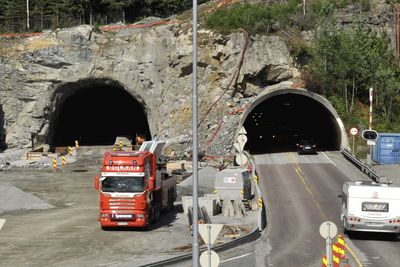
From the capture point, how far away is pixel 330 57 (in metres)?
60.8

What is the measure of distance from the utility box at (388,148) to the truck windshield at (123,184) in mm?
28977

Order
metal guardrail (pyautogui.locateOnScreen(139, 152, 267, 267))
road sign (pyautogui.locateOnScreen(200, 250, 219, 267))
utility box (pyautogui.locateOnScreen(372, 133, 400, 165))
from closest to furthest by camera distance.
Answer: road sign (pyautogui.locateOnScreen(200, 250, 219, 267)), metal guardrail (pyautogui.locateOnScreen(139, 152, 267, 267)), utility box (pyautogui.locateOnScreen(372, 133, 400, 165))

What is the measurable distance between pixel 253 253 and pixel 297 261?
229 centimetres

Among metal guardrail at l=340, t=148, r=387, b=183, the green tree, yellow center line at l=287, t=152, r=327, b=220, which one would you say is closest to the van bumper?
yellow center line at l=287, t=152, r=327, b=220

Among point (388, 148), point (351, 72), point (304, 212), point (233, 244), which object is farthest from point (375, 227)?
point (351, 72)

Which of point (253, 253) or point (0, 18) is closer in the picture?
point (253, 253)

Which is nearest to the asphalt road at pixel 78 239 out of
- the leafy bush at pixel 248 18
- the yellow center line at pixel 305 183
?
the yellow center line at pixel 305 183

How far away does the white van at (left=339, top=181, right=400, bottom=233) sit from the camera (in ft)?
88.0

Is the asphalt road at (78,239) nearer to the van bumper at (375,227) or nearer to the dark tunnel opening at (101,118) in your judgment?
the van bumper at (375,227)

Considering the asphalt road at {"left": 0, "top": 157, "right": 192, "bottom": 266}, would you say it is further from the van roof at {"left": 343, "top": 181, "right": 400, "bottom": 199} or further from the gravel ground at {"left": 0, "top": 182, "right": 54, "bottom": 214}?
the van roof at {"left": 343, "top": 181, "right": 400, "bottom": 199}

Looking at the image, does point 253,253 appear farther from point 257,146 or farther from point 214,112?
point 257,146

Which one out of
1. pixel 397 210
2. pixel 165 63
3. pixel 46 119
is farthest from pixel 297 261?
pixel 46 119

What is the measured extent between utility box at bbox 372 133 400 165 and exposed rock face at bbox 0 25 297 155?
1407 centimetres

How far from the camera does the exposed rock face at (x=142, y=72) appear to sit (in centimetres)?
6225
